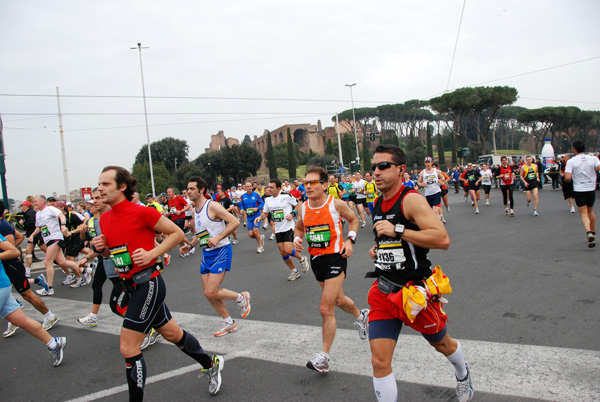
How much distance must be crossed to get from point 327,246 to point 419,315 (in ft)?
5.55

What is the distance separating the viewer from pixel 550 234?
9547 millimetres

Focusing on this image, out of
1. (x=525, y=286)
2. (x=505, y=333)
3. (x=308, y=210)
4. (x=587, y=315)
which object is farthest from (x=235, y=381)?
(x=525, y=286)

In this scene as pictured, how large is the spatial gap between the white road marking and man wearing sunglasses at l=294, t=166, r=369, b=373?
1.30ft

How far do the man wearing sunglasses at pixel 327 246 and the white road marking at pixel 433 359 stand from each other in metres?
0.40

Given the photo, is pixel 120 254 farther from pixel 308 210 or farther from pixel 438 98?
pixel 438 98

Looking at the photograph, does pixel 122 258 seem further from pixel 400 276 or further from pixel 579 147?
pixel 579 147

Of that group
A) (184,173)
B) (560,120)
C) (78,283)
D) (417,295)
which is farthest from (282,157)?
(417,295)

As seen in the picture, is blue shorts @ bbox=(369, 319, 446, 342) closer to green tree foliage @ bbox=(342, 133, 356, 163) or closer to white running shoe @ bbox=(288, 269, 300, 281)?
white running shoe @ bbox=(288, 269, 300, 281)

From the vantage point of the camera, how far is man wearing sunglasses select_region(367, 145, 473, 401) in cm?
256

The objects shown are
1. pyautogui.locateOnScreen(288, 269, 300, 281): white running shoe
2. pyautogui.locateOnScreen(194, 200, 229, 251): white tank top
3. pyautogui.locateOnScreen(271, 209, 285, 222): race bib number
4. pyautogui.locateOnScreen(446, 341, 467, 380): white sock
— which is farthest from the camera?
pyautogui.locateOnScreen(271, 209, 285, 222): race bib number

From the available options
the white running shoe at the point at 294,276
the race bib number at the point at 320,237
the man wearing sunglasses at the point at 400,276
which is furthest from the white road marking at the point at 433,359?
the white running shoe at the point at 294,276

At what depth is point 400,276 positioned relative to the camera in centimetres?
277

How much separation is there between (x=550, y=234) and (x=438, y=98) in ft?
162

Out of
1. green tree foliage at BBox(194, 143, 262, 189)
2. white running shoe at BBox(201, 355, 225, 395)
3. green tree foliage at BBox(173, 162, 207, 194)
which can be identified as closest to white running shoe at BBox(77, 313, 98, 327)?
white running shoe at BBox(201, 355, 225, 395)
